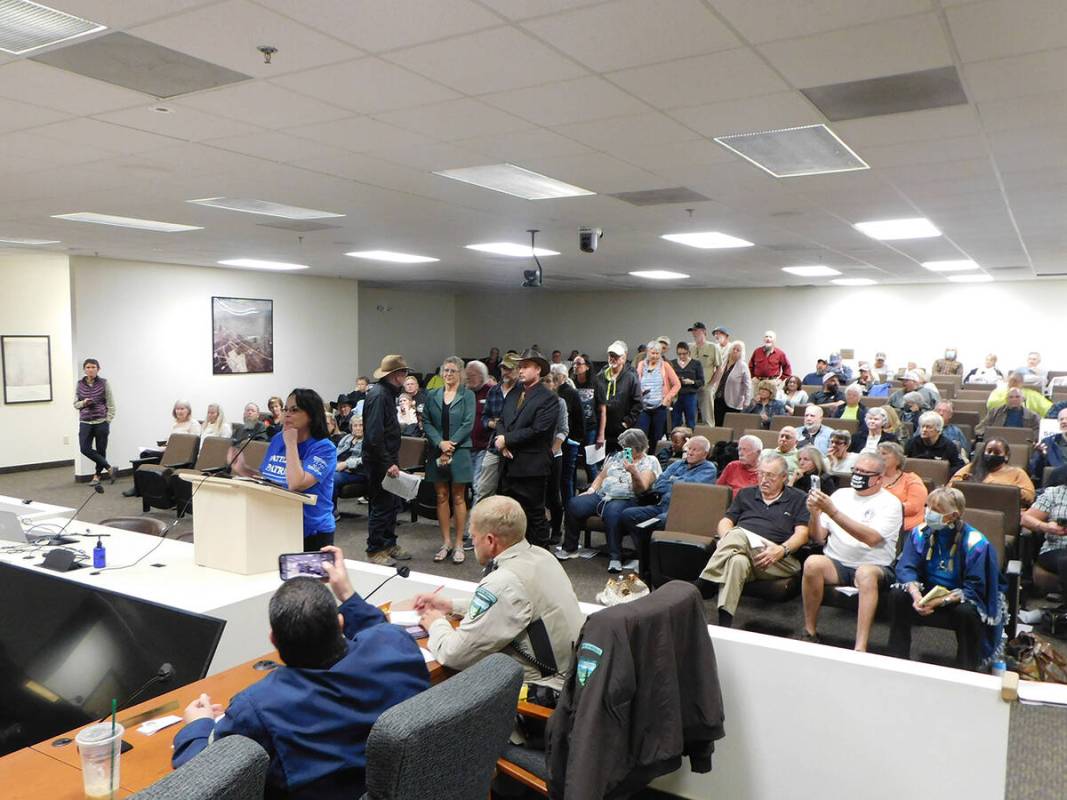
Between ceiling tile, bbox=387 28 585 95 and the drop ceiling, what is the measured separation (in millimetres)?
12

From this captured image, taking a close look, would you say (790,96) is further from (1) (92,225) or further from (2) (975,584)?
(1) (92,225)

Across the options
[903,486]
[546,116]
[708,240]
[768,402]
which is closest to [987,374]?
[768,402]

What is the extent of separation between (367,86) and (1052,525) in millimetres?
4521

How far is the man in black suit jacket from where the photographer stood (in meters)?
5.46

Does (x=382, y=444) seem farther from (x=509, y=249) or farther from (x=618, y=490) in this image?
(x=509, y=249)

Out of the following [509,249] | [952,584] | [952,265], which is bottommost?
[952,584]

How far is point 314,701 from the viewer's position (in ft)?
5.70

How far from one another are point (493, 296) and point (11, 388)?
425 inches

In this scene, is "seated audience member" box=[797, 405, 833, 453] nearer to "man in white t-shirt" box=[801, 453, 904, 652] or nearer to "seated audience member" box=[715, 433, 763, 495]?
"seated audience member" box=[715, 433, 763, 495]

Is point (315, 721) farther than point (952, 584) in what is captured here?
No

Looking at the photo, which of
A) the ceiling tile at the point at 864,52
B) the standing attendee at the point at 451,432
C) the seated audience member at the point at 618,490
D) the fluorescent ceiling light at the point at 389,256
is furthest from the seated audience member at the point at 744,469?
the fluorescent ceiling light at the point at 389,256

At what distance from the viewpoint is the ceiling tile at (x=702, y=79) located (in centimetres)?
284

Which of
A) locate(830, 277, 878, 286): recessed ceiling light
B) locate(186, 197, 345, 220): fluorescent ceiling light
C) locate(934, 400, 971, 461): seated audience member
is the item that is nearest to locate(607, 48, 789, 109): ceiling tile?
locate(186, 197, 345, 220): fluorescent ceiling light

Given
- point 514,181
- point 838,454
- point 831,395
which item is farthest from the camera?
point 831,395
